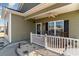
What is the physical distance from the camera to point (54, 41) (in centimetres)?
790

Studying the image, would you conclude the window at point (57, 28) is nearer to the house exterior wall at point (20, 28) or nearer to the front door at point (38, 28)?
the front door at point (38, 28)

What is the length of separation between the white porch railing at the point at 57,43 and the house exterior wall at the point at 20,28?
3.14ft

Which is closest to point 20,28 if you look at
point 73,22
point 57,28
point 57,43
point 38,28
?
point 38,28

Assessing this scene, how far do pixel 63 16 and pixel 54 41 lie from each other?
196cm

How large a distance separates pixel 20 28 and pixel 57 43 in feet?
10.6

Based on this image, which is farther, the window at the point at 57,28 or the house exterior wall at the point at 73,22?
the window at the point at 57,28

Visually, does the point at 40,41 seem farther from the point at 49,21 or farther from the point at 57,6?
the point at 57,6

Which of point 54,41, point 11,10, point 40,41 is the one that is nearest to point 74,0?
point 54,41

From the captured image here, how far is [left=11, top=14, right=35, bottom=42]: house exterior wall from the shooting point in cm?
939

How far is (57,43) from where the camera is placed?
743 centimetres

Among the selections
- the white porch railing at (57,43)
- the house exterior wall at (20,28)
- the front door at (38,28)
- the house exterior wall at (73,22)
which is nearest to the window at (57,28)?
the house exterior wall at (73,22)

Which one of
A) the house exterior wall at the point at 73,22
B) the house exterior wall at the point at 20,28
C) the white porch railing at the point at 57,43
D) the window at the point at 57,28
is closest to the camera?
the white porch railing at the point at 57,43

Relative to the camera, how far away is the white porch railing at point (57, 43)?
6.63m

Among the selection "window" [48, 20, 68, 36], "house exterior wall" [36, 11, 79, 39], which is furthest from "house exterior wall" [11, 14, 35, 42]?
"house exterior wall" [36, 11, 79, 39]
